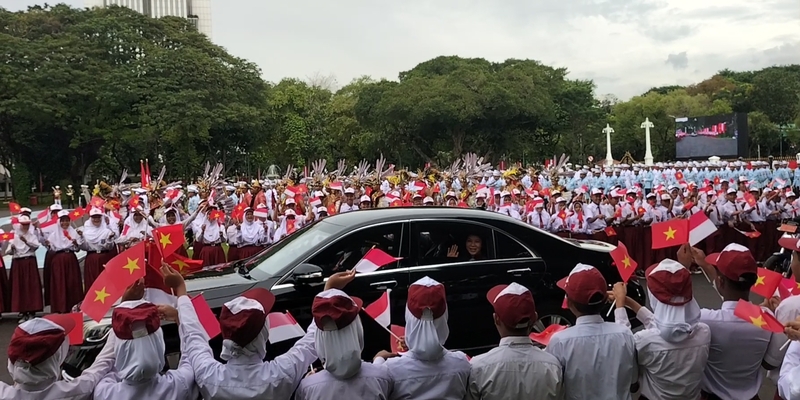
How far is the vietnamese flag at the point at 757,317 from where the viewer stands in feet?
9.98

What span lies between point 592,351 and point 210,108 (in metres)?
32.9

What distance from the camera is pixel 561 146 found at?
5528 cm

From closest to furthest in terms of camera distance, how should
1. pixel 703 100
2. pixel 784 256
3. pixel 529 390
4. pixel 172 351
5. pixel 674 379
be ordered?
pixel 529 390, pixel 674 379, pixel 172 351, pixel 784 256, pixel 703 100

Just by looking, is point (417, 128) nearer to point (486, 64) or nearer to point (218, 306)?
point (486, 64)

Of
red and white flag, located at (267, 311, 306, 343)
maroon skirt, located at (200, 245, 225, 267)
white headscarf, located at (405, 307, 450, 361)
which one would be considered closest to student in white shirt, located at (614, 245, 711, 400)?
white headscarf, located at (405, 307, 450, 361)

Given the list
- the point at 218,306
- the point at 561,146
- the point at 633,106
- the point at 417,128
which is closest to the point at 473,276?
the point at 218,306

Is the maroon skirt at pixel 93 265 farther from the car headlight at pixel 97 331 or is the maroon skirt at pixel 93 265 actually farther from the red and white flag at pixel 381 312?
the red and white flag at pixel 381 312

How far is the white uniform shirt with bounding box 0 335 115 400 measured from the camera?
2.78 metres

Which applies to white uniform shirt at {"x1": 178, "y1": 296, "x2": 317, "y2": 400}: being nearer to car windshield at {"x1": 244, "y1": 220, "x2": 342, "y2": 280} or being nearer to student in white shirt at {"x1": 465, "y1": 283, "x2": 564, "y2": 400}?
student in white shirt at {"x1": 465, "y1": 283, "x2": 564, "y2": 400}

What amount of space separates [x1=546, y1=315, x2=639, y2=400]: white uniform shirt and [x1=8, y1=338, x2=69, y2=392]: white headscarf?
2.35 metres

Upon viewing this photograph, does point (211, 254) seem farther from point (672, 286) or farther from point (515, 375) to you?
point (672, 286)

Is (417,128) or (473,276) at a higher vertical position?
(417,128)

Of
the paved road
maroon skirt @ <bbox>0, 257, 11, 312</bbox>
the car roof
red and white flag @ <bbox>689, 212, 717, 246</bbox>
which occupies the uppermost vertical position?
the car roof

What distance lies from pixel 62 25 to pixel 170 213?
31425 millimetres
